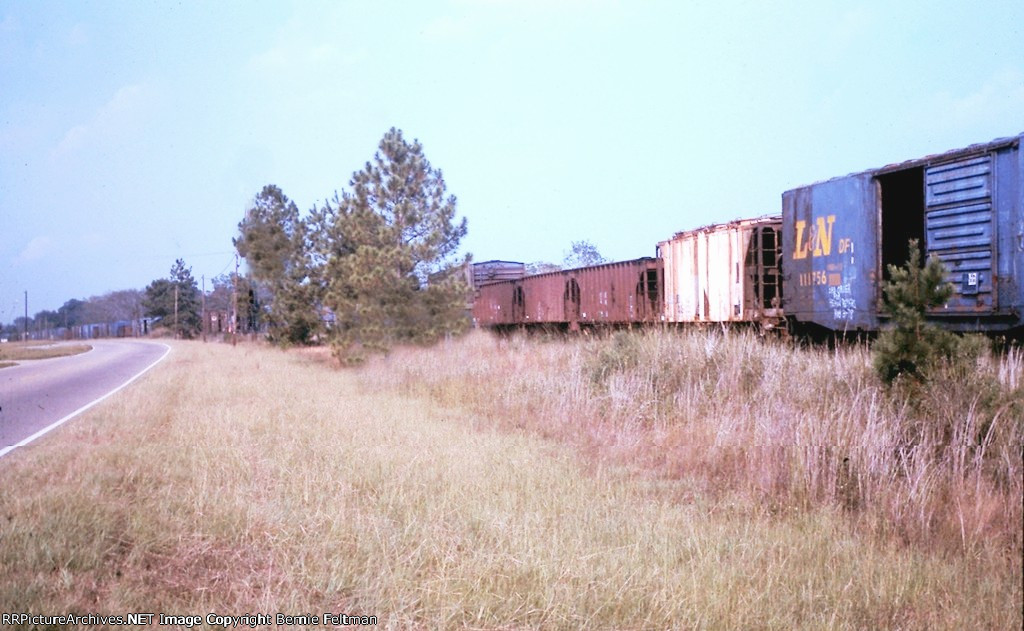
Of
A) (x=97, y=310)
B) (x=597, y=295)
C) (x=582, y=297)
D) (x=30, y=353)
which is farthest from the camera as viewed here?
(x=97, y=310)

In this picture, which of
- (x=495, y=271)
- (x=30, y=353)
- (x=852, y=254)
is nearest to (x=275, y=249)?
(x=495, y=271)

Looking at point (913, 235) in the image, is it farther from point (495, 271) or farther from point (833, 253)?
point (495, 271)

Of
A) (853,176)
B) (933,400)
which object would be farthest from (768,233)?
(933,400)

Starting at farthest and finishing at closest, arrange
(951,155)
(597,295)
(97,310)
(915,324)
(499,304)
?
(97,310), (499,304), (597,295), (951,155), (915,324)

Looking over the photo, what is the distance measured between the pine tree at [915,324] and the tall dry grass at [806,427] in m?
0.18

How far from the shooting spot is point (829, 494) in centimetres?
560

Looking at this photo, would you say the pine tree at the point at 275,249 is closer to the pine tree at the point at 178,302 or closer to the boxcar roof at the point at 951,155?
the boxcar roof at the point at 951,155

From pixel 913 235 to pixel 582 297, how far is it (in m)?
12.1

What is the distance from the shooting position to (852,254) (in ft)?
42.3

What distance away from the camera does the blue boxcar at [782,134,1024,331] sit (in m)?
10.2

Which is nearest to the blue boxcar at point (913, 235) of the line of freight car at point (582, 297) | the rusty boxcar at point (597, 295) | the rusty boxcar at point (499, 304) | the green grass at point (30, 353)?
the line of freight car at point (582, 297)

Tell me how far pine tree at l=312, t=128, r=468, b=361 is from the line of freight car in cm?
472

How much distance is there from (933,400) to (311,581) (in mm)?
5148

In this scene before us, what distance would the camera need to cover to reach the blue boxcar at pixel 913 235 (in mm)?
10219
